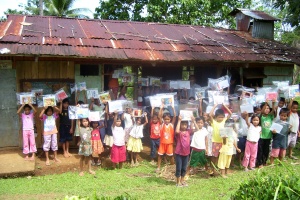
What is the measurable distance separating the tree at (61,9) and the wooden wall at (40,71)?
44.7 ft

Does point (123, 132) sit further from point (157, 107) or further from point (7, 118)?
point (7, 118)

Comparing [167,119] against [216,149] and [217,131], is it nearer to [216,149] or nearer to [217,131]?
[217,131]

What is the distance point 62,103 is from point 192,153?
343 cm

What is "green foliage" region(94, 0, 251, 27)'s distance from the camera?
1420 centimetres

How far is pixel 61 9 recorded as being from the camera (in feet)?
65.6

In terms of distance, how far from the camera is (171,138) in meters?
6.58

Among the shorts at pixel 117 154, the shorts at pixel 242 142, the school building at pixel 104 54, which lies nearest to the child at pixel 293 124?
the shorts at pixel 242 142

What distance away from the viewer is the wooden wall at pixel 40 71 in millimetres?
7215

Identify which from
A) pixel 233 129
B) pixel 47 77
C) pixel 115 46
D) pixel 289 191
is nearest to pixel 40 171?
pixel 47 77

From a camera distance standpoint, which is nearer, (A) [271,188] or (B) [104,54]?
(A) [271,188]

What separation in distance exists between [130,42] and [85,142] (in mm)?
3278

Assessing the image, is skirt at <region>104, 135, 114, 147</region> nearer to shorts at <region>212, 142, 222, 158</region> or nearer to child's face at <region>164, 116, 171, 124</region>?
child's face at <region>164, 116, 171, 124</region>

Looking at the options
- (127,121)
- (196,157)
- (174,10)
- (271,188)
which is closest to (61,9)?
(174,10)

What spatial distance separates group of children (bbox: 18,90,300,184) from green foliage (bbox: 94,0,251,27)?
8356mm
